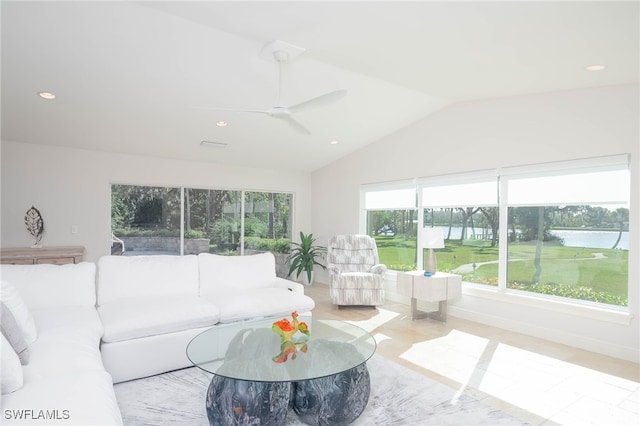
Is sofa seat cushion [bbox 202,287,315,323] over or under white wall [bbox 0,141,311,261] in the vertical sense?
under

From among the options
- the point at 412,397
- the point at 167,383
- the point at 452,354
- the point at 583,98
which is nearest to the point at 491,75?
the point at 583,98

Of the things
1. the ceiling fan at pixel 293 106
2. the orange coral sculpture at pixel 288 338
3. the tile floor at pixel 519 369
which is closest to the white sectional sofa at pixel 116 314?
the orange coral sculpture at pixel 288 338

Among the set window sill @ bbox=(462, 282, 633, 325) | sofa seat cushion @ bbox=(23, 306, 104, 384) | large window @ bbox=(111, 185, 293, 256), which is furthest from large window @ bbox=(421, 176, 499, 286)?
sofa seat cushion @ bbox=(23, 306, 104, 384)

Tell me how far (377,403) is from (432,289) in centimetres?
222

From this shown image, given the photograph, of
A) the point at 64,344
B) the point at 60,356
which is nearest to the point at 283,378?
the point at 60,356

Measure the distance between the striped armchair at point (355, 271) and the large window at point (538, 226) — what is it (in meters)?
0.71

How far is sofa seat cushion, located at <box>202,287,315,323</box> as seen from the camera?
3297 millimetres

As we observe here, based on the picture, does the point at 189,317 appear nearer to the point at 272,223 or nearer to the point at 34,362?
the point at 34,362

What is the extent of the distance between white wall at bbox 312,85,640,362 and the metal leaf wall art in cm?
493

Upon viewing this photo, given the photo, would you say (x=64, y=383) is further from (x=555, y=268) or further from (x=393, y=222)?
(x=393, y=222)

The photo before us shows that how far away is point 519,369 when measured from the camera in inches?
124

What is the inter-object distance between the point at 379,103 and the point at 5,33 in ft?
12.1

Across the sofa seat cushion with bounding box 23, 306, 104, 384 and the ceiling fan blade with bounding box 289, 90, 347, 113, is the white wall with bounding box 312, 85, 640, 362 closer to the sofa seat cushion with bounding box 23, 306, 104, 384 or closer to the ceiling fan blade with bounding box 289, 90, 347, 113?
the ceiling fan blade with bounding box 289, 90, 347, 113

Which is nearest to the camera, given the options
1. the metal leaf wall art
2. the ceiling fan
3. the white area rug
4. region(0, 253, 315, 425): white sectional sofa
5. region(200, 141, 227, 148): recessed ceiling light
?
region(0, 253, 315, 425): white sectional sofa
